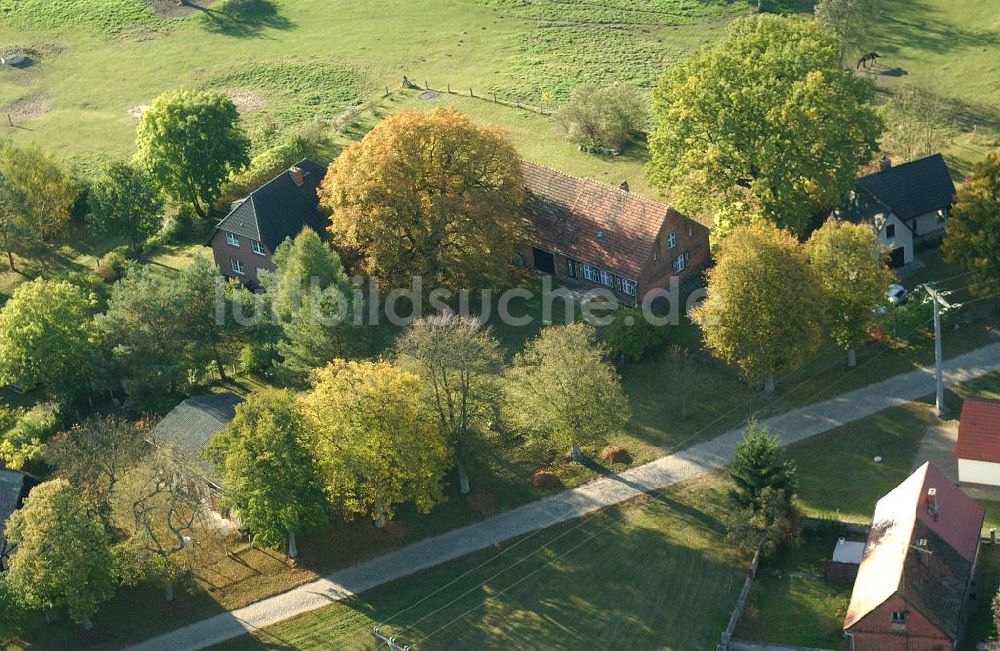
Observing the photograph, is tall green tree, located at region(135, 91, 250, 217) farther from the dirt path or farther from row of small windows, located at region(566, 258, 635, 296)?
the dirt path

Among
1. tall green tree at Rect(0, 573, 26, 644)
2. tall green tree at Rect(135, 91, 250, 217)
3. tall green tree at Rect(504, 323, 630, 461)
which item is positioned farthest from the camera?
tall green tree at Rect(135, 91, 250, 217)

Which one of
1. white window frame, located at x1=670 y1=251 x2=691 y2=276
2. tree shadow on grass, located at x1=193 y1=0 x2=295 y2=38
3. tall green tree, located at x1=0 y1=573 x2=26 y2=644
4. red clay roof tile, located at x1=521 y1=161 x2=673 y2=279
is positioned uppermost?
tree shadow on grass, located at x1=193 y1=0 x2=295 y2=38

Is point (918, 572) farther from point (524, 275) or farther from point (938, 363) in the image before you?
point (524, 275)

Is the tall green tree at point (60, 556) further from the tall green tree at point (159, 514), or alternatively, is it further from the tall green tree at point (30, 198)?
the tall green tree at point (30, 198)

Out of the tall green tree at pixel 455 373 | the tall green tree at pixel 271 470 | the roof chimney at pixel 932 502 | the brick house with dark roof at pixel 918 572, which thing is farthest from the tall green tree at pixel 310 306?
the roof chimney at pixel 932 502

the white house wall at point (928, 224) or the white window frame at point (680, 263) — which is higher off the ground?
the white house wall at point (928, 224)

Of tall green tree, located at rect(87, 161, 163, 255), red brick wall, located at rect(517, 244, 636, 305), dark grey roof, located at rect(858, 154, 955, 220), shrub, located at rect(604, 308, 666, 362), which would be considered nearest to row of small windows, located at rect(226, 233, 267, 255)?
tall green tree, located at rect(87, 161, 163, 255)

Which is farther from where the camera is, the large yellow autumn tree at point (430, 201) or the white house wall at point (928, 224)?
the white house wall at point (928, 224)

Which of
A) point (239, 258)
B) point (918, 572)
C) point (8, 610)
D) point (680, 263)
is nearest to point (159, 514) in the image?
point (8, 610)
